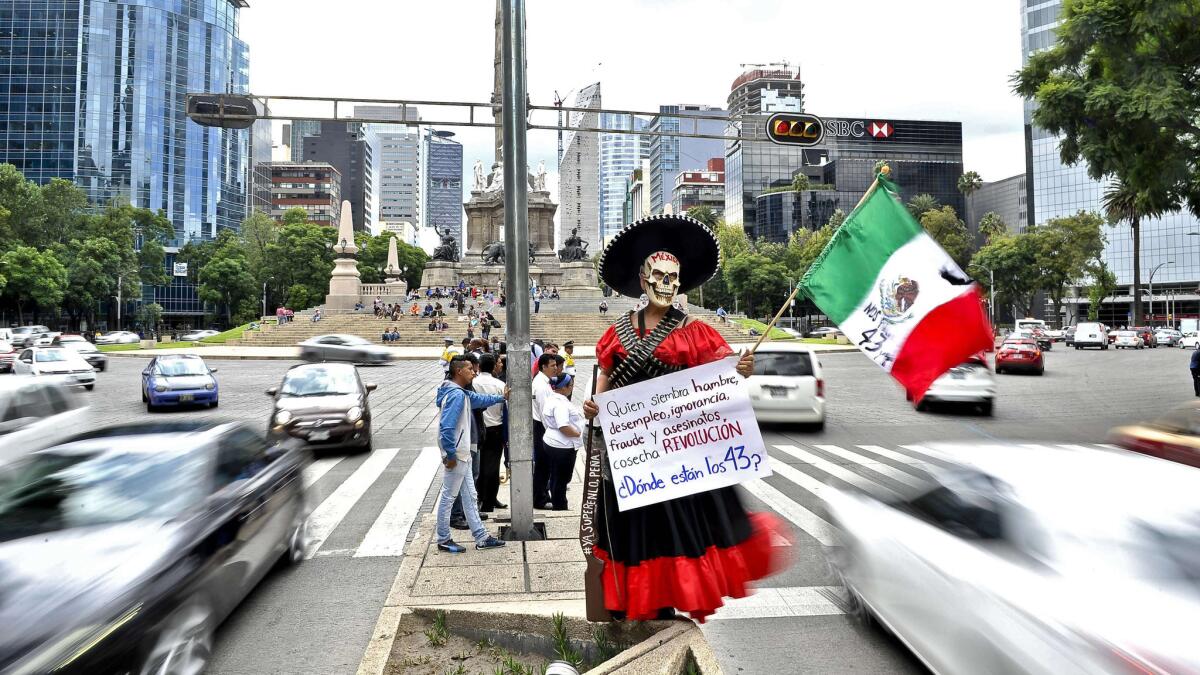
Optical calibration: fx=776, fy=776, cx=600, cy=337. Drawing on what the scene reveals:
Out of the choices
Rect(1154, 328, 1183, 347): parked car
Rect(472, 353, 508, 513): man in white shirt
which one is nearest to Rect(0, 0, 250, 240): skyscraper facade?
Rect(472, 353, 508, 513): man in white shirt

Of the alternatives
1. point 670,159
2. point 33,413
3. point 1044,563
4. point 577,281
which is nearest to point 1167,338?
point 577,281

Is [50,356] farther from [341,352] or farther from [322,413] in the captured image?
[322,413]

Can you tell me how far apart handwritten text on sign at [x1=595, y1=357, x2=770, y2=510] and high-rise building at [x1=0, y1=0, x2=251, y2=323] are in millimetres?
105794

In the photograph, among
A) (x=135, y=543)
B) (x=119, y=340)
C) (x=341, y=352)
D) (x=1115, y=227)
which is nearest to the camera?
(x=135, y=543)

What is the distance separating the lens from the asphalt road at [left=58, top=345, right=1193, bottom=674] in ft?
16.1

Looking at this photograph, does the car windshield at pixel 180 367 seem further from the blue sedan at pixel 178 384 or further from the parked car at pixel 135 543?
the parked car at pixel 135 543

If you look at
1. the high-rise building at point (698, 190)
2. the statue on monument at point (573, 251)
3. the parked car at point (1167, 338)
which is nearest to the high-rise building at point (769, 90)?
the high-rise building at point (698, 190)

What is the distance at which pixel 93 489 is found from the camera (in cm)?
488

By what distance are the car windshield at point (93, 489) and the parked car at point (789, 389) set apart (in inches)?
448

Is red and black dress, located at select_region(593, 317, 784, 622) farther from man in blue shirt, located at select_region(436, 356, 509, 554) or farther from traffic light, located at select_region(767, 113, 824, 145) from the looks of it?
traffic light, located at select_region(767, 113, 824, 145)

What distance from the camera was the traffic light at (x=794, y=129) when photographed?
13141 mm

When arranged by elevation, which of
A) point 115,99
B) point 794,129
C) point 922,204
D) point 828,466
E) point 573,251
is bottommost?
point 828,466

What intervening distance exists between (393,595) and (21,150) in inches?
4541

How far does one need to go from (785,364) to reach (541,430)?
7546 millimetres
